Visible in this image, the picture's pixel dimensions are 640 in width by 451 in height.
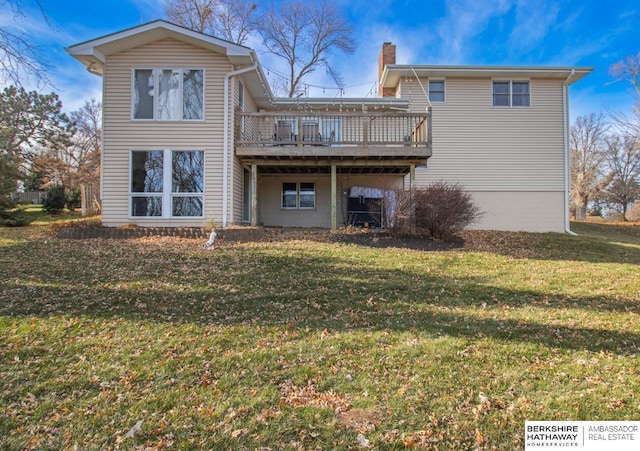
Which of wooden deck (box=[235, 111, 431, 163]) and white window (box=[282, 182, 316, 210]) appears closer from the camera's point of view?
wooden deck (box=[235, 111, 431, 163])

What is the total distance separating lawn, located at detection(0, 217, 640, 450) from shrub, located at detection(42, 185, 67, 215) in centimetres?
1369

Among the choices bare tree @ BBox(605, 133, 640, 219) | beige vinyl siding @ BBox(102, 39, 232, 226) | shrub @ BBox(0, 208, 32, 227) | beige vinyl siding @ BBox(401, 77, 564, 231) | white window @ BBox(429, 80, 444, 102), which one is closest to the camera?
beige vinyl siding @ BBox(102, 39, 232, 226)

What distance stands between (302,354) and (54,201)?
20.1 m

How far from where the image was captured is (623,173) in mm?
32062

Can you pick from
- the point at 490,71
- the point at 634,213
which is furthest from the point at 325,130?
the point at 634,213

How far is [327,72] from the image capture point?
82.6ft

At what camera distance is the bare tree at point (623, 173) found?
1193 inches

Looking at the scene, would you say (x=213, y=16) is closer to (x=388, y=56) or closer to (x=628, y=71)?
(x=388, y=56)

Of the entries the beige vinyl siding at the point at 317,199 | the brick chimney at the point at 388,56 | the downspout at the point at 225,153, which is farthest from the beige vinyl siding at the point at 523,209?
the downspout at the point at 225,153

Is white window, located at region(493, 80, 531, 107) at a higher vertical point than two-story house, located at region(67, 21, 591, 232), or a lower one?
higher

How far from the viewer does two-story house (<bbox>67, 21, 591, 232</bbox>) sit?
37.6 ft

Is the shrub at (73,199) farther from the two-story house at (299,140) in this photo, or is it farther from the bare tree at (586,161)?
the bare tree at (586,161)
